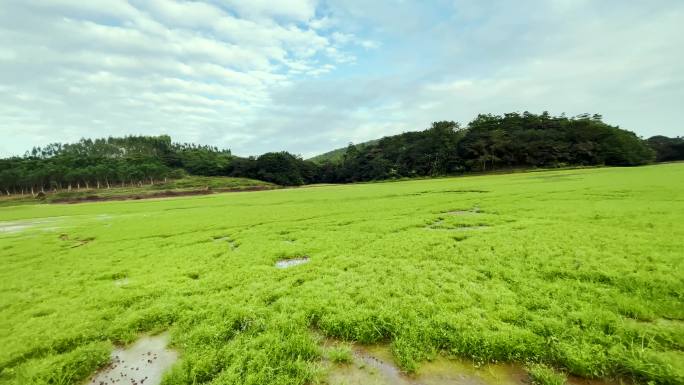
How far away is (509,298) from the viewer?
6660 millimetres

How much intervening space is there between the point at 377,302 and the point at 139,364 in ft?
17.1

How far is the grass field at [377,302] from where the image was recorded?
5047 mm

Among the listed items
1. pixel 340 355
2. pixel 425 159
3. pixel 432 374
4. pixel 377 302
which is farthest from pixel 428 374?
pixel 425 159

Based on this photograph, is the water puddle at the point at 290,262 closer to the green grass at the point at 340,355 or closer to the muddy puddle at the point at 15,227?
the green grass at the point at 340,355

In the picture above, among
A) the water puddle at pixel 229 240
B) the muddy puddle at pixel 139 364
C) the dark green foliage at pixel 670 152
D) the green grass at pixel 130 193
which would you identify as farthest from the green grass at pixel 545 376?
the dark green foliage at pixel 670 152

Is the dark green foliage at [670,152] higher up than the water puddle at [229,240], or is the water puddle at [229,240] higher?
the dark green foliage at [670,152]

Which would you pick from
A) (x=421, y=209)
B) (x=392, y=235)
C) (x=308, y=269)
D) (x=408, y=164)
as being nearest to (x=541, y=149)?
(x=408, y=164)

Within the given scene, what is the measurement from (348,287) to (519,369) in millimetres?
4303

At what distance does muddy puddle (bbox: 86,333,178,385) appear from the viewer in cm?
524

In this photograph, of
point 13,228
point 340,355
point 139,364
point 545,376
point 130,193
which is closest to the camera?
point 545,376

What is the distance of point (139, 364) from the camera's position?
18.4 feet

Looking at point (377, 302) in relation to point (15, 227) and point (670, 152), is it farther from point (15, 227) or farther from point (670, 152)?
point (670, 152)

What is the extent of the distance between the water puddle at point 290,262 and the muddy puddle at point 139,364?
4.82 metres

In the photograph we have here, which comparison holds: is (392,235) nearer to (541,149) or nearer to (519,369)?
(519,369)
